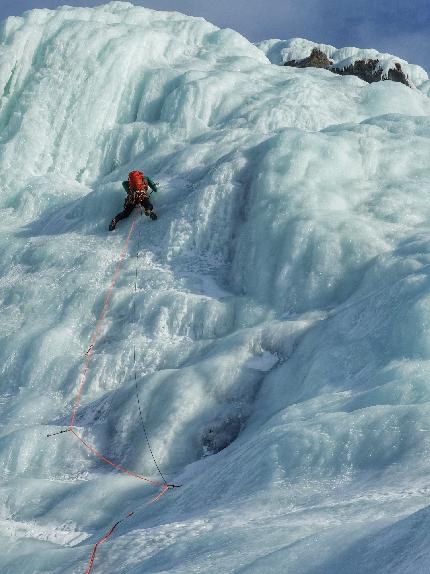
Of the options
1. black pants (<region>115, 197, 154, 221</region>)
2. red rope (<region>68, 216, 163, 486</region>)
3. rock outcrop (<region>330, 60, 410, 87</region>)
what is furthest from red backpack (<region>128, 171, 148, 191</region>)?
rock outcrop (<region>330, 60, 410, 87</region>)

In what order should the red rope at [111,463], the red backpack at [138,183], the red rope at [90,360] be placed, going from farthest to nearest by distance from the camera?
the red backpack at [138,183], the red rope at [90,360], the red rope at [111,463]

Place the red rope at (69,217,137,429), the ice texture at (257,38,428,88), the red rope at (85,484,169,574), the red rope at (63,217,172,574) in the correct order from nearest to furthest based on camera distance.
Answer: the red rope at (85,484,169,574)
the red rope at (63,217,172,574)
the red rope at (69,217,137,429)
the ice texture at (257,38,428,88)

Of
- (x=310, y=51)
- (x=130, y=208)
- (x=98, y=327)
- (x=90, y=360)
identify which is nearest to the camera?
(x=90, y=360)

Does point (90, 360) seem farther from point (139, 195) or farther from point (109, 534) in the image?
point (109, 534)

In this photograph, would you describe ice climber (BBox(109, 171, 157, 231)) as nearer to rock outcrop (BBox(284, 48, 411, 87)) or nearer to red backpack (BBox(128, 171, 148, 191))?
red backpack (BBox(128, 171, 148, 191))

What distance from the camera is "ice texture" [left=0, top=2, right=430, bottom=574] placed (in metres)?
4.64

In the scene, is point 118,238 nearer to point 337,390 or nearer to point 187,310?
point 187,310

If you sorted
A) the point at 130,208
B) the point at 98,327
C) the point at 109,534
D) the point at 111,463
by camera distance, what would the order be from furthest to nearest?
the point at 130,208 < the point at 98,327 < the point at 111,463 < the point at 109,534

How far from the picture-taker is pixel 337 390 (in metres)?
6.33

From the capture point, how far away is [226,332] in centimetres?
885

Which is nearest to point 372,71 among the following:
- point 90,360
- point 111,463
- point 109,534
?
point 90,360

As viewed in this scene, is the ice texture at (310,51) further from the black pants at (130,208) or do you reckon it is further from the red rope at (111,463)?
the red rope at (111,463)

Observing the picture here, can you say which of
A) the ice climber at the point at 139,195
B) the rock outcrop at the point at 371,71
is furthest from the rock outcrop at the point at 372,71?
the ice climber at the point at 139,195

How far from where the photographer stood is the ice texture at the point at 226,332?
183 inches
